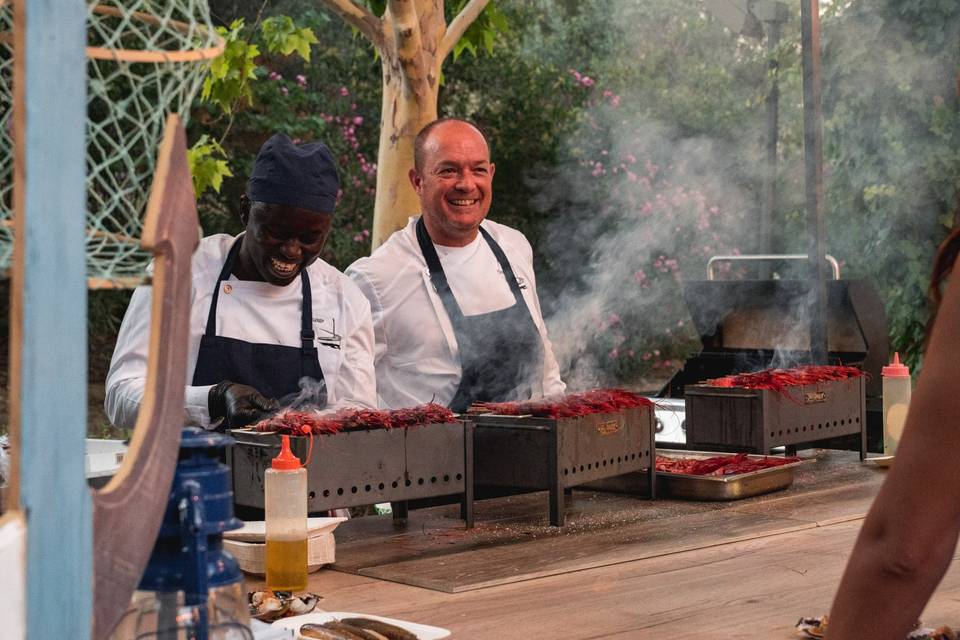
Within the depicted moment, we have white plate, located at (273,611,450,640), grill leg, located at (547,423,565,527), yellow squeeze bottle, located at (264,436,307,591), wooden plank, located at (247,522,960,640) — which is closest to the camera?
white plate, located at (273,611,450,640)

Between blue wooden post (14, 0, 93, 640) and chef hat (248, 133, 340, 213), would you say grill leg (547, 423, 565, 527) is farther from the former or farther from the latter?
blue wooden post (14, 0, 93, 640)

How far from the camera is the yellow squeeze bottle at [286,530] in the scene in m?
2.61

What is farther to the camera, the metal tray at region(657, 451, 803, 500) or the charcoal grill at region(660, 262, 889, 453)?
the charcoal grill at region(660, 262, 889, 453)

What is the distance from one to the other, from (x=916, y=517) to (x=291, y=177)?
9.84ft

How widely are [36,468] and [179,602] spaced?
34 centimetres

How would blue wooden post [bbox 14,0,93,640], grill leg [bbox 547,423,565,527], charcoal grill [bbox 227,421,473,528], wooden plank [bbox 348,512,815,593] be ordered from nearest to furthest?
blue wooden post [bbox 14,0,93,640], wooden plank [bbox 348,512,815,593], charcoal grill [bbox 227,421,473,528], grill leg [bbox 547,423,565,527]

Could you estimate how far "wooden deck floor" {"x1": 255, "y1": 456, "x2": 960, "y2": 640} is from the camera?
2428mm

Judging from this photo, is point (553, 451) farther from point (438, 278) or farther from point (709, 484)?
point (438, 278)

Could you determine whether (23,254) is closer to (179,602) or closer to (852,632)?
(179,602)

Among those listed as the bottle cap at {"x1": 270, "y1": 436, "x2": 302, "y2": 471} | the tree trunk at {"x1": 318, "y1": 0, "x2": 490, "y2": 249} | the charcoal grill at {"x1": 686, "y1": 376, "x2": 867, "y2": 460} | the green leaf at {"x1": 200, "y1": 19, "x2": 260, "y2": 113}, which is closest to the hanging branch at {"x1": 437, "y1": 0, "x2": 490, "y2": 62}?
the tree trunk at {"x1": 318, "y1": 0, "x2": 490, "y2": 249}

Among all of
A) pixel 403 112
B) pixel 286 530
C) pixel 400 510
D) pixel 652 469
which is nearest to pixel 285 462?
pixel 286 530

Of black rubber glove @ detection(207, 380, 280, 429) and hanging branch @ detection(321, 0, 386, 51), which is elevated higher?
hanging branch @ detection(321, 0, 386, 51)

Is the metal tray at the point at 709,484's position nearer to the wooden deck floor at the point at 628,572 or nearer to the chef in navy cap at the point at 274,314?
the wooden deck floor at the point at 628,572

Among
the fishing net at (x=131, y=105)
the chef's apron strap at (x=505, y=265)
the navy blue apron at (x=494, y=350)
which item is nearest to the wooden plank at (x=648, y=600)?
the fishing net at (x=131, y=105)
